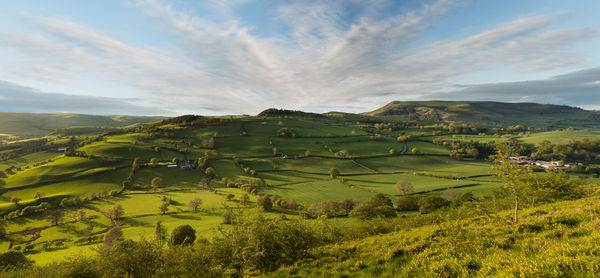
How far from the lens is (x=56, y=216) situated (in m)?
66.8

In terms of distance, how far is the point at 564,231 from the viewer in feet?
38.5

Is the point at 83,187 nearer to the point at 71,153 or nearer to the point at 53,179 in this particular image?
the point at 53,179

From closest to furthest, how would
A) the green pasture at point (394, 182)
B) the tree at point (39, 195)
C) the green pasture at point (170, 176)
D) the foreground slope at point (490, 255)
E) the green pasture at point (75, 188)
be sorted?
the foreground slope at point (490, 255) < the green pasture at point (394, 182) < the tree at point (39, 195) < the green pasture at point (75, 188) < the green pasture at point (170, 176)

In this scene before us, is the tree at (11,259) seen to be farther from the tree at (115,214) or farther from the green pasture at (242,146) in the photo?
the green pasture at (242,146)

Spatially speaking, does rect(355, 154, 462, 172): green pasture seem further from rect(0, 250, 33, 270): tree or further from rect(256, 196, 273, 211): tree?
rect(0, 250, 33, 270): tree

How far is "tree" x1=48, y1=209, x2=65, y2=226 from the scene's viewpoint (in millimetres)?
65875

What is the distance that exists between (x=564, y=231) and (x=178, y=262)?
23984 mm

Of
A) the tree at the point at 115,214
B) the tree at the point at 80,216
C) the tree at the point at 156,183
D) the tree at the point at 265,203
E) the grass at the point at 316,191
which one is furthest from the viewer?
the tree at the point at 156,183

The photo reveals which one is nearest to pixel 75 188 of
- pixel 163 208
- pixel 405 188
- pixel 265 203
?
pixel 163 208

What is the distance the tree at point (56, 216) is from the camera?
65.9 m

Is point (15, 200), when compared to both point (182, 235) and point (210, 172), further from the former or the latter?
point (182, 235)

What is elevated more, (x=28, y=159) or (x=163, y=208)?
(x=28, y=159)

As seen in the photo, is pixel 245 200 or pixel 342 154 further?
pixel 342 154

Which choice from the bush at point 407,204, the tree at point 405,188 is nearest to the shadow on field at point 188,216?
the bush at point 407,204
